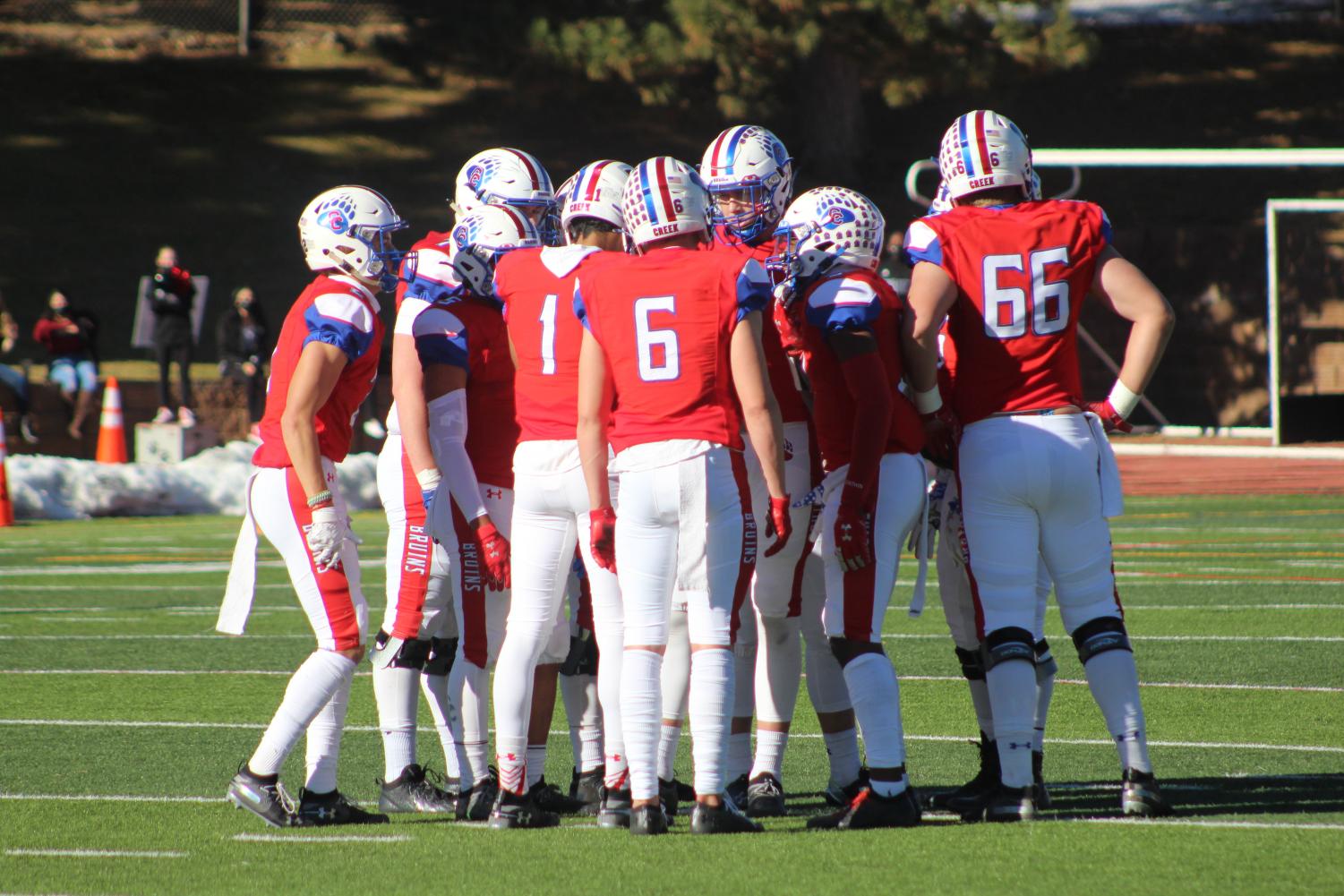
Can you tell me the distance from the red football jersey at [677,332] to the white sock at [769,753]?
1195 mm

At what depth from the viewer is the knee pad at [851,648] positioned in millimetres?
5941

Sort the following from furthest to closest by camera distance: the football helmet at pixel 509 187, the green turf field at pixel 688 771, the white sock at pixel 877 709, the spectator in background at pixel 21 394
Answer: the spectator in background at pixel 21 394 < the football helmet at pixel 509 187 < the white sock at pixel 877 709 < the green turf field at pixel 688 771

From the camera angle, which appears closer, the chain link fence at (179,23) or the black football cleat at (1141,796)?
the black football cleat at (1141,796)

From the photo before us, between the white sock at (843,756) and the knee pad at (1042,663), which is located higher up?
the knee pad at (1042,663)

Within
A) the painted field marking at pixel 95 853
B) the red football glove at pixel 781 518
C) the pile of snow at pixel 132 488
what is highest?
the red football glove at pixel 781 518

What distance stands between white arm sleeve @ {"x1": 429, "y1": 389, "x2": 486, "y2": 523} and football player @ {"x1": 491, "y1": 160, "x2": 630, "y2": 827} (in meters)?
0.26

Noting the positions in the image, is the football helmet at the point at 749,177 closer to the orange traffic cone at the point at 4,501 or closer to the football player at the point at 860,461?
the football player at the point at 860,461

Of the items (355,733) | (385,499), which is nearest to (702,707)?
(385,499)

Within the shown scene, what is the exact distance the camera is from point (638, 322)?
18.8 ft

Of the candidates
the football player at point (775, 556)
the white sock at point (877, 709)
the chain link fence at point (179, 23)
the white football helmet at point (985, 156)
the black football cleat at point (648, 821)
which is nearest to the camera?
the black football cleat at point (648, 821)

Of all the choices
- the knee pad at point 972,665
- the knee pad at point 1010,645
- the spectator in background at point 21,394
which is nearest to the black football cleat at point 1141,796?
the knee pad at point 1010,645

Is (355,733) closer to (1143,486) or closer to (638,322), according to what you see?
(638,322)

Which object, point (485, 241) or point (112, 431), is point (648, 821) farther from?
point (112, 431)

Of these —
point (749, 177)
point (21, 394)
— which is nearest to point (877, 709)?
point (749, 177)
